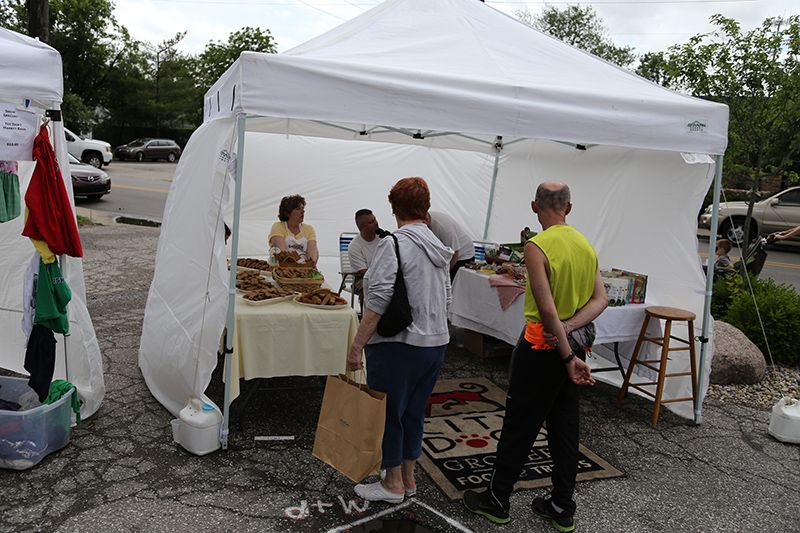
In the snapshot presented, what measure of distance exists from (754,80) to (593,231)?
328 centimetres

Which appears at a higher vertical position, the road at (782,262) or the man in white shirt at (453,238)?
the man in white shirt at (453,238)

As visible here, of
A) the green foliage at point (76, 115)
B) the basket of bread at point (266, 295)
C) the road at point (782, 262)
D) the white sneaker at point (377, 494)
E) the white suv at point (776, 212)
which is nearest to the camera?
the white sneaker at point (377, 494)

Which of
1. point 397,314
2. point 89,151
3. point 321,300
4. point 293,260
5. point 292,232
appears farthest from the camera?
point 89,151

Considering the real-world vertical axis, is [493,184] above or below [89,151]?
above

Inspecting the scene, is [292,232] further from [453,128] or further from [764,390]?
[764,390]

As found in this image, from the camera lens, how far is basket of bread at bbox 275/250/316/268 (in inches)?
190

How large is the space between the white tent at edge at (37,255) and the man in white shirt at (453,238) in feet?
9.93

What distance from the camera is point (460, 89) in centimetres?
368

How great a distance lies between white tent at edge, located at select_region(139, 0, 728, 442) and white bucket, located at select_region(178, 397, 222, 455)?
131 mm

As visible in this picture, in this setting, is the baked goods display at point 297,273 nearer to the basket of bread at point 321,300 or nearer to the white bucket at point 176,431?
the basket of bread at point 321,300

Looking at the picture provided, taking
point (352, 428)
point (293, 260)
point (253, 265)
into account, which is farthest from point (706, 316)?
point (253, 265)

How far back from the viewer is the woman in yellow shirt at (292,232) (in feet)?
18.6

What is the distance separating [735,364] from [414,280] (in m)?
4.27

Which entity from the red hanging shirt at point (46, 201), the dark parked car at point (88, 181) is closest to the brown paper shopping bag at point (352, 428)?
the red hanging shirt at point (46, 201)
